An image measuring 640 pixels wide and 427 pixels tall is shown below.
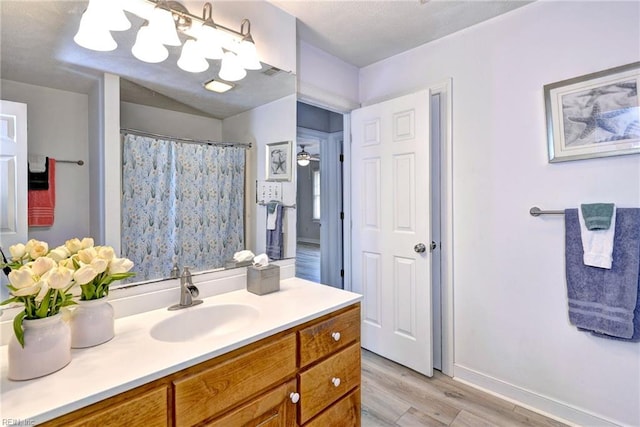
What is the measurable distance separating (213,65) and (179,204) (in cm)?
71

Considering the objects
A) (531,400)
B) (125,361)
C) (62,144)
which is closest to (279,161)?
(62,144)

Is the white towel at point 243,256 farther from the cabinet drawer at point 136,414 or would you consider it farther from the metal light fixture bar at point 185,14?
the metal light fixture bar at point 185,14

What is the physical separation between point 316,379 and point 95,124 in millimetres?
1310

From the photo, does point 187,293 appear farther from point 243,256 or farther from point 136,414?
point 136,414

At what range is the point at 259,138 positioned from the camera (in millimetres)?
1731

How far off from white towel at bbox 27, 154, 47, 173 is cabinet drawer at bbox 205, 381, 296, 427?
101 centimetres

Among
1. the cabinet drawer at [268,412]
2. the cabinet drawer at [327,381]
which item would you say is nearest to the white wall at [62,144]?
the cabinet drawer at [268,412]

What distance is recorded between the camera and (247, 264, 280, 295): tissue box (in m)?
1.49

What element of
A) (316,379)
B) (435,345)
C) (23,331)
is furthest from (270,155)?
(435,345)

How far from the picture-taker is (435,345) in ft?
7.39

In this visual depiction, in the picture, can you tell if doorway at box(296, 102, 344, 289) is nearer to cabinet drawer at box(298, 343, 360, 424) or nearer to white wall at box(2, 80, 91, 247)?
cabinet drawer at box(298, 343, 360, 424)

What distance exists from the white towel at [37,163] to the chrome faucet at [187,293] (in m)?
0.63

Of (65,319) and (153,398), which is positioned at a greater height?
(65,319)

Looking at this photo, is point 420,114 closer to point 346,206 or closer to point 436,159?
point 436,159
